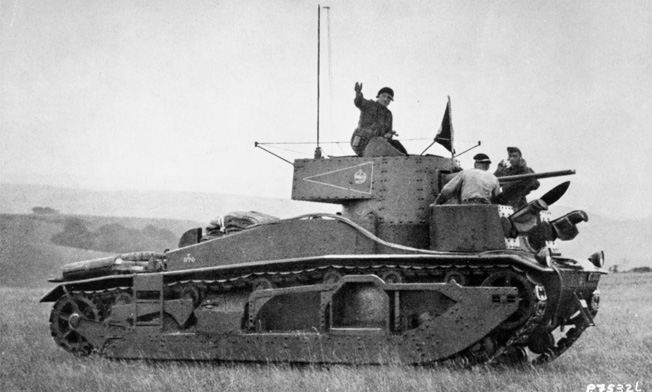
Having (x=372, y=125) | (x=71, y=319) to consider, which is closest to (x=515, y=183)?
(x=372, y=125)

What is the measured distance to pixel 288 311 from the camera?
42.7 feet

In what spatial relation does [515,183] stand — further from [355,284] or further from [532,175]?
[355,284]

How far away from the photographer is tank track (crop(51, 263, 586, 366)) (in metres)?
11.6

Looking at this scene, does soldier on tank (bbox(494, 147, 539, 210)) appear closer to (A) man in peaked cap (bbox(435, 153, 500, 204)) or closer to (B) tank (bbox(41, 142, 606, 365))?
(B) tank (bbox(41, 142, 606, 365))

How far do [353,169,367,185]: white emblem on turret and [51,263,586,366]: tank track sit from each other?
1572mm

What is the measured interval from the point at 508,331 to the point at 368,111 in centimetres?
414

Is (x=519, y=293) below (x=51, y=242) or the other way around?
below

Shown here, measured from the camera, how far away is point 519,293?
457 inches

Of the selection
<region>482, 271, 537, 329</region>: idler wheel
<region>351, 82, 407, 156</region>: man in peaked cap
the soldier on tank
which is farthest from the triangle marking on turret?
<region>482, 271, 537, 329</region>: idler wheel

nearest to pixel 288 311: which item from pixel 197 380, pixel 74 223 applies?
pixel 197 380

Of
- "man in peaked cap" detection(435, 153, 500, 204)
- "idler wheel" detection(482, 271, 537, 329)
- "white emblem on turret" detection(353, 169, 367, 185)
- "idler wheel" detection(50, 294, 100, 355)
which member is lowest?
"idler wheel" detection(50, 294, 100, 355)

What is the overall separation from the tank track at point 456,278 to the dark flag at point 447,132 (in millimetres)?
2760

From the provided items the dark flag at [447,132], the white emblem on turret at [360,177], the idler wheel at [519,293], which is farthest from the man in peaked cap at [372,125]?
the idler wheel at [519,293]

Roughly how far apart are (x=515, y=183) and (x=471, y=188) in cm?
158
